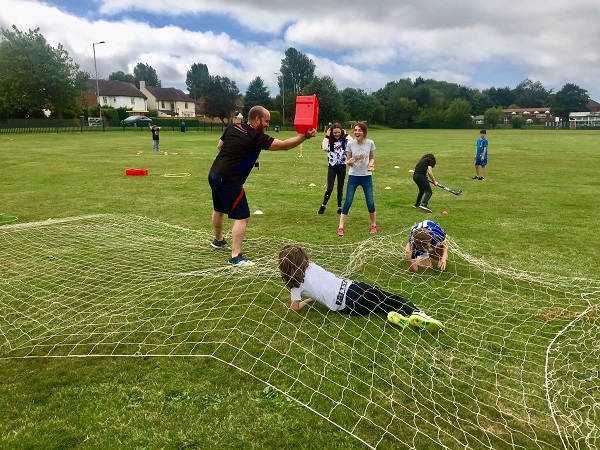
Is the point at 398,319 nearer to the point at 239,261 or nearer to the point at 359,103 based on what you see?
the point at 239,261

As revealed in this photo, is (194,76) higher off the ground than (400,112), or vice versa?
(194,76)

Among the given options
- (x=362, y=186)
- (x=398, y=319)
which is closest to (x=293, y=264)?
(x=398, y=319)

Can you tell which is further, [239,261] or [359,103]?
[359,103]

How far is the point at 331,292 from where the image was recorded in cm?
398

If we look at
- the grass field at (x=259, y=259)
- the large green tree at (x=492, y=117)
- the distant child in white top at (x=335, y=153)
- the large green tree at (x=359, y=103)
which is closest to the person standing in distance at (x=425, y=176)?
the grass field at (x=259, y=259)

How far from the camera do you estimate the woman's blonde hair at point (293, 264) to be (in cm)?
387

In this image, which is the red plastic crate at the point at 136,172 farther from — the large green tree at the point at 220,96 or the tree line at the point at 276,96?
the large green tree at the point at 220,96

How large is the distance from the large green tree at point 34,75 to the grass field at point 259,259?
4038cm

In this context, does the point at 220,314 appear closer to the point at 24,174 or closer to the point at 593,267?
the point at 593,267

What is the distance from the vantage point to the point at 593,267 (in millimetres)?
5391

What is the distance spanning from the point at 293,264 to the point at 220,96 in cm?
6721

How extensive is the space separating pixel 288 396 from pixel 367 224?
5022mm

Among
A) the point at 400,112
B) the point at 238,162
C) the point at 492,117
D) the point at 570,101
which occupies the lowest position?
the point at 238,162

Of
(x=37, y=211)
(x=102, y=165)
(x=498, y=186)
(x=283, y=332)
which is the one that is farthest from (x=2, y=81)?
(x=283, y=332)
